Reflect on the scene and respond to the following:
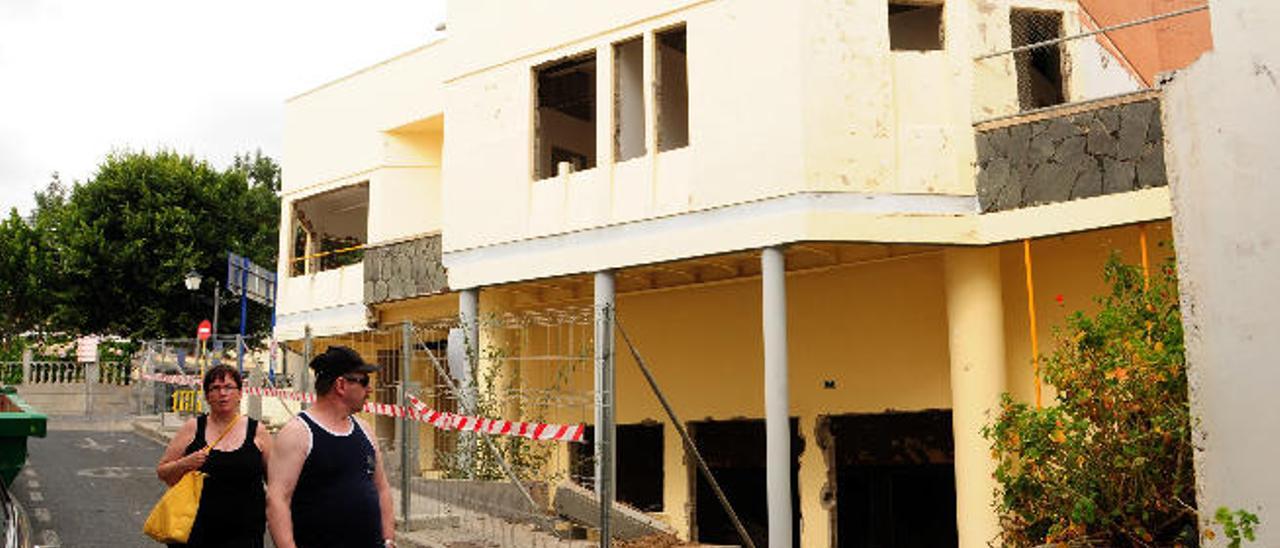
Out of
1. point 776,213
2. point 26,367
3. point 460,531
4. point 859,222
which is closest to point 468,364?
point 460,531

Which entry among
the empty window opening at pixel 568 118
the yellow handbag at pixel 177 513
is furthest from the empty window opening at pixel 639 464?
the yellow handbag at pixel 177 513

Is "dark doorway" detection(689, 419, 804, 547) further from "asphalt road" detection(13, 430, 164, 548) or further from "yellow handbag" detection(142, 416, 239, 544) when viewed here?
"yellow handbag" detection(142, 416, 239, 544)

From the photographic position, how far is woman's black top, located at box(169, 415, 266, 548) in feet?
16.2

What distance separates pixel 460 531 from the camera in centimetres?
1084

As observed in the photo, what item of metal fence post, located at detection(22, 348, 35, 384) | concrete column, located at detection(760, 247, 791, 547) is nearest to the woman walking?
concrete column, located at detection(760, 247, 791, 547)

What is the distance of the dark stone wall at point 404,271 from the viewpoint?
16781mm

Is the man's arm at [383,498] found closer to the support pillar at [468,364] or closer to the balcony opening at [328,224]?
the support pillar at [468,364]

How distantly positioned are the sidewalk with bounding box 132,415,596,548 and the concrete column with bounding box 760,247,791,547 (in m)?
2.36

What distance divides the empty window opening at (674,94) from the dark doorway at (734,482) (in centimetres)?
410

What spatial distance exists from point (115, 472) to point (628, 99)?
8.35m

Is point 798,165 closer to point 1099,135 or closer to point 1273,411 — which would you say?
point 1099,135

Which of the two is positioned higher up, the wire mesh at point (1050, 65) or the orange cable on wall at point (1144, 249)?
the wire mesh at point (1050, 65)

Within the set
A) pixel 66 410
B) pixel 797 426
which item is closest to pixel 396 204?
pixel 797 426

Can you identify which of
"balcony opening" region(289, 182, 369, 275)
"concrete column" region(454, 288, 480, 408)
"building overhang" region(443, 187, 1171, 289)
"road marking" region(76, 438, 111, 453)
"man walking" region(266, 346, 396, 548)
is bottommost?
"road marking" region(76, 438, 111, 453)
